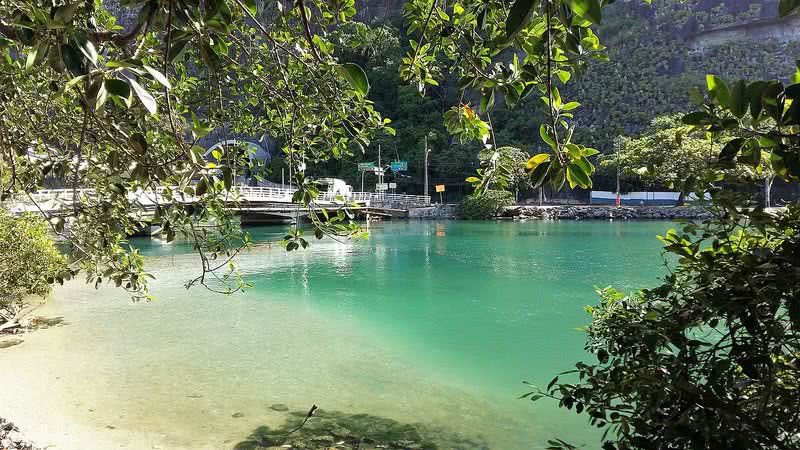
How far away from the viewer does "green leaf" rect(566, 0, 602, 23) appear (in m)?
0.80

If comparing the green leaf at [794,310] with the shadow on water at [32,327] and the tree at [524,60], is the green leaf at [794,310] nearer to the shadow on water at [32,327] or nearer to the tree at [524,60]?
the tree at [524,60]

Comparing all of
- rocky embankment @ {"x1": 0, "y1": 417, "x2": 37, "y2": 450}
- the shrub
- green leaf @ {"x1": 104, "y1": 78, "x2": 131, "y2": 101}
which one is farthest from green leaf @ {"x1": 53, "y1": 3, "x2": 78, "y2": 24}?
the shrub

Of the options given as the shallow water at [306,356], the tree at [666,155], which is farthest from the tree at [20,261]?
the tree at [666,155]

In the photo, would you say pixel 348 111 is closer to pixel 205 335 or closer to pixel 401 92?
pixel 205 335

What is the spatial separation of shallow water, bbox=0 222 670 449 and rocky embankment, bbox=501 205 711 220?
23900 mm

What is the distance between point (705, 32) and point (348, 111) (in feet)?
194

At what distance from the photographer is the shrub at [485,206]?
38.4 m

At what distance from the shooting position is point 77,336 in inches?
313

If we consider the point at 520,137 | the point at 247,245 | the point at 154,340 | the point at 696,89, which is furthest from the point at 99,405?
the point at 520,137

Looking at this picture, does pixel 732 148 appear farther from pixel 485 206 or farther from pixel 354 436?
pixel 485 206

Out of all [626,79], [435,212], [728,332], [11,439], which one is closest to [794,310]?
[728,332]

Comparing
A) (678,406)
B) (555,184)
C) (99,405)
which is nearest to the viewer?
(555,184)

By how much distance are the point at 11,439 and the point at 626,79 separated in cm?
5437

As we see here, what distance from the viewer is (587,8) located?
0.82 metres
